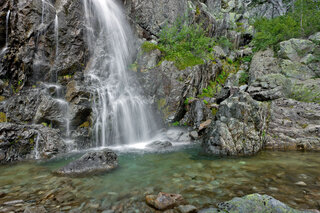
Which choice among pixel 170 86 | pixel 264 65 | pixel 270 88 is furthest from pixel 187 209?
pixel 264 65

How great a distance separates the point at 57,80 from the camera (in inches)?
440

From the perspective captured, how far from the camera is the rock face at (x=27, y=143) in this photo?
6.88 metres

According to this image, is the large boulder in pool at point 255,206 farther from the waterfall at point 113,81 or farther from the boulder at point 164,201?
the waterfall at point 113,81

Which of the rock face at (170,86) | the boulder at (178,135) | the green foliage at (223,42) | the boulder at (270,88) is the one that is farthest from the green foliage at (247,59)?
the boulder at (178,135)

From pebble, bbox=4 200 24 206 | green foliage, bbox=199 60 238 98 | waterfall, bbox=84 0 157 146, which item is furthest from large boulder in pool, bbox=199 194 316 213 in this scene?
green foliage, bbox=199 60 238 98

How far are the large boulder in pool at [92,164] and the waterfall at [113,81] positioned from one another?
399cm

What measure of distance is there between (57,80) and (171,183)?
34.8 ft

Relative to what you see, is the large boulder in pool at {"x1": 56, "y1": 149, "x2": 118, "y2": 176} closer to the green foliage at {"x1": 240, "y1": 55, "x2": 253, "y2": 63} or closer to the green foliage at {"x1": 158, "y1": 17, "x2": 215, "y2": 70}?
the green foliage at {"x1": 158, "y1": 17, "x2": 215, "y2": 70}

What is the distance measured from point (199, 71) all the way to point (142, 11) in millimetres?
9362

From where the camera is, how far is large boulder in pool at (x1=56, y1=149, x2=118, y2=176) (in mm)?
4988

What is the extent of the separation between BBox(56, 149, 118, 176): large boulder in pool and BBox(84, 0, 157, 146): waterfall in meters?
3.99

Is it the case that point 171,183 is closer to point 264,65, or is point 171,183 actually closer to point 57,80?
point 57,80

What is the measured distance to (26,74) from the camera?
34.1ft

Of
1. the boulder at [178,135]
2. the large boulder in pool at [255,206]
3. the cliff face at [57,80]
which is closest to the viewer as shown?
the large boulder in pool at [255,206]
